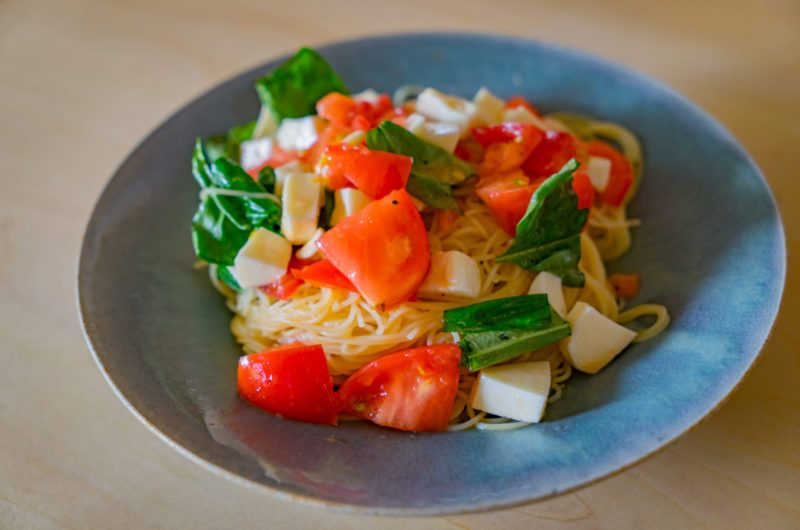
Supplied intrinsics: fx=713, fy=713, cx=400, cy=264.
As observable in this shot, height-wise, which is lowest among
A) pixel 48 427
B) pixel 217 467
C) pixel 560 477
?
pixel 48 427

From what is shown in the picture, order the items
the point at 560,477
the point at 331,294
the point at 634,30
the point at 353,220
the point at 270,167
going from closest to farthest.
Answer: the point at 560,477 → the point at 353,220 → the point at 331,294 → the point at 270,167 → the point at 634,30

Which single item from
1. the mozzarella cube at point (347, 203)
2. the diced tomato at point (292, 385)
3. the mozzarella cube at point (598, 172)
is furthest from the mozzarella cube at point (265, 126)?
the mozzarella cube at point (598, 172)

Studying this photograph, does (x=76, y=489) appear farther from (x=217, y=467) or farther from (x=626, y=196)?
(x=626, y=196)

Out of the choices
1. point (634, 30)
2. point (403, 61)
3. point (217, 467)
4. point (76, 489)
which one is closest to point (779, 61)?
point (634, 30)

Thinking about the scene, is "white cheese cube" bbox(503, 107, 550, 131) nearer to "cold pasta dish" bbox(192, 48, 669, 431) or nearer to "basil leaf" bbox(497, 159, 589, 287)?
"cold pasta dish" bbox(192, 48, 669, 431)

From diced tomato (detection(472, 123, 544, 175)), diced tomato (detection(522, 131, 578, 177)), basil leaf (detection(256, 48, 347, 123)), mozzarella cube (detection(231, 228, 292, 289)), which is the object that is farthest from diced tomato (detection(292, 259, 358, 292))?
basil leaf (detection(256, 48, 347, 123))

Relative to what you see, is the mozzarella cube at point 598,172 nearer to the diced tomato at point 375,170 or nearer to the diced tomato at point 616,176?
the diced tomato at point 616,176
